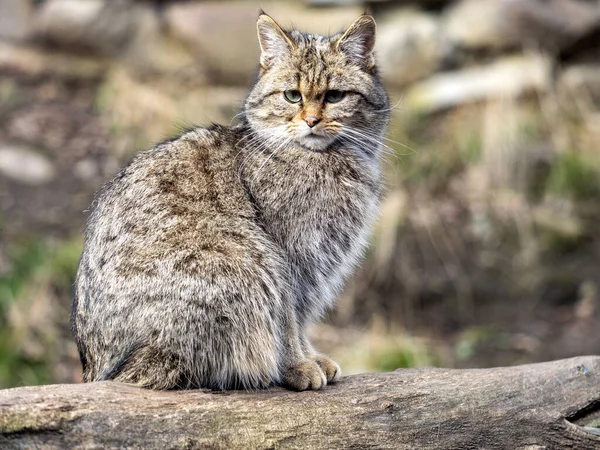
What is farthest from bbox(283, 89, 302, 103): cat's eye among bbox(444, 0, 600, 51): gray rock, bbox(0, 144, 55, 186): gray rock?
bbox(444, 0, 600, 51): gray rock

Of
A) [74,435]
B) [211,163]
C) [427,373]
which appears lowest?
[74,435]

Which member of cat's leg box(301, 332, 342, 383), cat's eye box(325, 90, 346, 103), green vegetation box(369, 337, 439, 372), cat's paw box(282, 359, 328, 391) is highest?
cat's eye box(325, 90, 346, 103)

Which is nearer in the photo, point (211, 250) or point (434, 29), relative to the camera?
point (211, 250)

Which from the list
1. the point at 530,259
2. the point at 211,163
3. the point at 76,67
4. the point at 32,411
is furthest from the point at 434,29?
the point at 32,411

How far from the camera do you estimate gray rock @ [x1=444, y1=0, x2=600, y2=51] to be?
8.87 metres

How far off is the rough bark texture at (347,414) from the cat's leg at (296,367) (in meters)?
0.06

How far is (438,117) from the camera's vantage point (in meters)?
9.11

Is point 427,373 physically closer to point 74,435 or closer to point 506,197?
point 74,435

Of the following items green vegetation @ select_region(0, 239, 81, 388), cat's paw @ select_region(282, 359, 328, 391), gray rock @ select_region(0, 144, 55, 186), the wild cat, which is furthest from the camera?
gray rock @ select_region(0, 144, 55, 186)

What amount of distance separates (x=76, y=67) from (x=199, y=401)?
6.31m

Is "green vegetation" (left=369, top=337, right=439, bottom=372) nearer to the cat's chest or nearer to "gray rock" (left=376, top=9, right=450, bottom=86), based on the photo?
the cat's chest

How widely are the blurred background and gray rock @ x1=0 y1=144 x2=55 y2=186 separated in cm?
1

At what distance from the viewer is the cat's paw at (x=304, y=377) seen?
3959 millimetres

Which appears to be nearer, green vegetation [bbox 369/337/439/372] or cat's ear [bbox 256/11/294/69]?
cat's ear [bbox 256/11/294/69]
